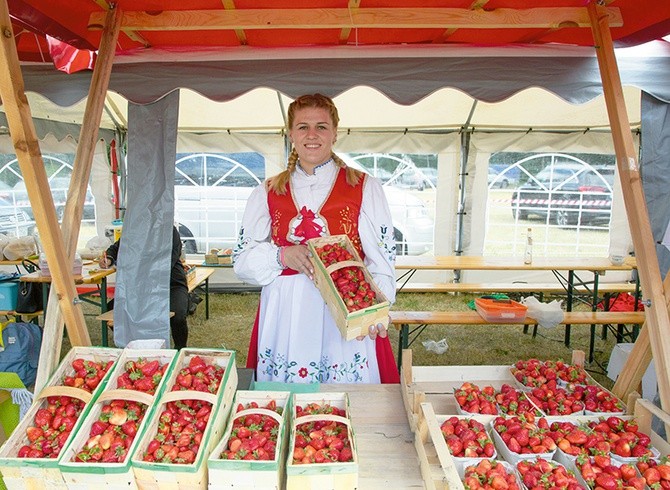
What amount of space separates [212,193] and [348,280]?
5.85 metres

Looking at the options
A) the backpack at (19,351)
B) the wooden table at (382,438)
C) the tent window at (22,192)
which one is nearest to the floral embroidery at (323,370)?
the wooden table at (382,438)

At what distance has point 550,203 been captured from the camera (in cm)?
708

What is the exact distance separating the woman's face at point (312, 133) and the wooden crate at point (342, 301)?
41cm

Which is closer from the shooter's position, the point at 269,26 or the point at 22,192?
the point at 269,26

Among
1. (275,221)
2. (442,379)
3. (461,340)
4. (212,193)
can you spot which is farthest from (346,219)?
(212,193)

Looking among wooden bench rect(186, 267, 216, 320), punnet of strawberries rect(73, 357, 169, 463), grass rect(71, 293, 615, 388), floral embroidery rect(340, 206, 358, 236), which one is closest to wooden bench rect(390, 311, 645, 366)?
grass rect(71, 293, 615, 388)

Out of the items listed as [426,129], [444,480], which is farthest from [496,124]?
[444,480]

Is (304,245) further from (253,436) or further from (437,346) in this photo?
(437,346)

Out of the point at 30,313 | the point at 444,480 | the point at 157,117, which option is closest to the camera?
the point at 444,480

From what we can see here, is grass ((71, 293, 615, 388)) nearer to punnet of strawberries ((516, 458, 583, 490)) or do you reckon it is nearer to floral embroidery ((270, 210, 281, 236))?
floral embroidery ((270, 210, 281, 236))

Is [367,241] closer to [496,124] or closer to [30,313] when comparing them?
[30,313]

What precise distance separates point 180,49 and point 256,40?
48cm

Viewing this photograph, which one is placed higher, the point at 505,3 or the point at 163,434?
the point at 505,3

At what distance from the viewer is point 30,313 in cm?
484
